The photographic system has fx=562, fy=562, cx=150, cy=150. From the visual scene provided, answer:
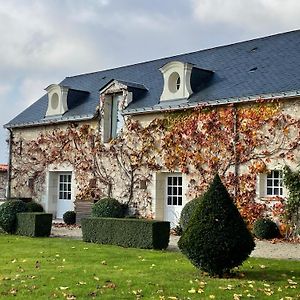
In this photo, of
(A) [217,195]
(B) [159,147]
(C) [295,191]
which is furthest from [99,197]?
(A) [217,195]

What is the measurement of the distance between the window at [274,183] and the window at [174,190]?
12.1 ft

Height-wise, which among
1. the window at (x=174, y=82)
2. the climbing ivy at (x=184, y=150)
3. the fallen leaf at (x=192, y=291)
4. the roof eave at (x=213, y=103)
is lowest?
the fallen leaf at (x=192, y=291)

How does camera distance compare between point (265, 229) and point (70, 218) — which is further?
point (70, 218)

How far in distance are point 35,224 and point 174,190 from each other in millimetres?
5629

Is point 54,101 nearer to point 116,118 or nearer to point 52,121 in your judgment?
point 52,121

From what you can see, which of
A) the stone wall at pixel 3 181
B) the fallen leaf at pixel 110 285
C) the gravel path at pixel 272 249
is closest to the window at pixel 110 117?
the gravel path at pixel 272 249

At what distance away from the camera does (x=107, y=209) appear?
2091 centimetres

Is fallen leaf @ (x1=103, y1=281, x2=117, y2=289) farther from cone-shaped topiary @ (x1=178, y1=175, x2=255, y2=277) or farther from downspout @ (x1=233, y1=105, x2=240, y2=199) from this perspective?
downspout @ (x1=233, y1=105, x2=240, y2=199)

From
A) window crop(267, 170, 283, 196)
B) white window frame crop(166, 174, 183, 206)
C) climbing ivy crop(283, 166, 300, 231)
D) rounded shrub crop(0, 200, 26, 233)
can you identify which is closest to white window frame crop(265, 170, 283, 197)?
window crop(267, 170, 283, 196)

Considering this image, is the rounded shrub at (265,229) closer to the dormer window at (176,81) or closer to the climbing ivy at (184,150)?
the climbing ivy at (184,150)

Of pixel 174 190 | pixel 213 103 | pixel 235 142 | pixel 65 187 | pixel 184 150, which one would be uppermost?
pixel 213 103

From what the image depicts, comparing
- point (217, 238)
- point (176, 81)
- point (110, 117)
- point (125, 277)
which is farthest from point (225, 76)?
point (125, 277)

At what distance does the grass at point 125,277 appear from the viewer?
846 centimetres

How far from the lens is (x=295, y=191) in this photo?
54.3 ft
